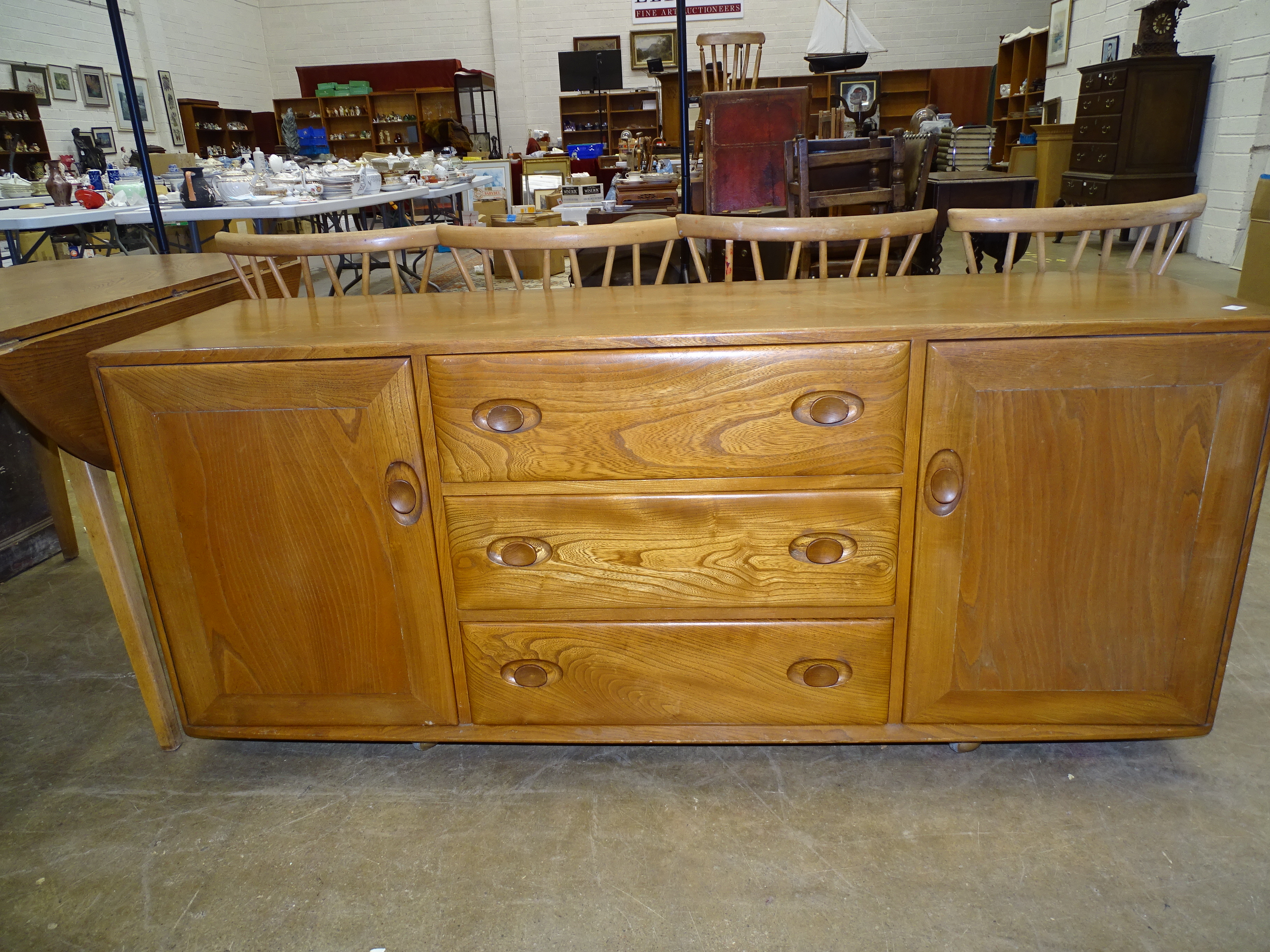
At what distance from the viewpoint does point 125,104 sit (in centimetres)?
965

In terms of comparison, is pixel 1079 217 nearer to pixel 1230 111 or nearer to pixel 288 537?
pixel 288 537

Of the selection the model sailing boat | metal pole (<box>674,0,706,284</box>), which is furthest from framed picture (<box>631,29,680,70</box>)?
metal pole (<box>674,0,706,284</box>)

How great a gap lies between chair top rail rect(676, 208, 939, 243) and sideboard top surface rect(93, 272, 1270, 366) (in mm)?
93

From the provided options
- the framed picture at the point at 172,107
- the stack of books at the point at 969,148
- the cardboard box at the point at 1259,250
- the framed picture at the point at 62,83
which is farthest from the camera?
the framed picture at the point at 172,107

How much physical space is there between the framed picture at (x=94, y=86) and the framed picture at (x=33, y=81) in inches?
23.3

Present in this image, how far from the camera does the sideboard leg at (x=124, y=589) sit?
1.42 meters

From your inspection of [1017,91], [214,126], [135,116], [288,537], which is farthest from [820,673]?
[214,126]

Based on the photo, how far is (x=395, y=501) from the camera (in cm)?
127

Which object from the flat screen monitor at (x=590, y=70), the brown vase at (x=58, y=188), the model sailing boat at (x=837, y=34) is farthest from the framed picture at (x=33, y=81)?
the model sailing boat at (x=837, y=34)

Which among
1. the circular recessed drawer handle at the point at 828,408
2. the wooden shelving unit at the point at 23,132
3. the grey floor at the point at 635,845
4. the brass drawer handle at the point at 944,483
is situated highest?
the wooden shelving unit at the point at 23,132

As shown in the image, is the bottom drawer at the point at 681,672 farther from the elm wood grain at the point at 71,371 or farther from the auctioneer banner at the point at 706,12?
the auctioneer banner at the point at 706,12

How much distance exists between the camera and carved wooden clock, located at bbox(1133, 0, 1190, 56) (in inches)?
234

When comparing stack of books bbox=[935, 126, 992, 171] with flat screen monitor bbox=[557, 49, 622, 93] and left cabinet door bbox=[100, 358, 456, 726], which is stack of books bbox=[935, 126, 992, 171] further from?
flat screen monitor bbox=[557, 49, 622, 93]

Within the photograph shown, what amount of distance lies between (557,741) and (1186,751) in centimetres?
112
